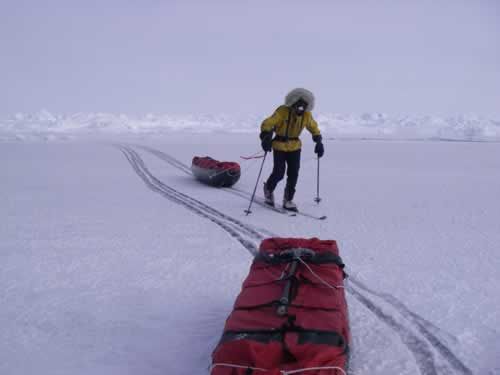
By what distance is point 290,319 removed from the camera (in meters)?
2.23

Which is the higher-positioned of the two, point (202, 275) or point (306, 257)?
point (306, 257)

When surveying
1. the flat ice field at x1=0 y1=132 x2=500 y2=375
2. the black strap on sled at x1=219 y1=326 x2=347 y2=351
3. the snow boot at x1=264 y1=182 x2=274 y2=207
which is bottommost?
the flat ice field at x1=0 y1=132 x2=500 y2=375

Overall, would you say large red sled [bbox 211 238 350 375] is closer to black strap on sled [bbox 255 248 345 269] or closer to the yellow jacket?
black strap on sled [bbox 255 248 345 269]

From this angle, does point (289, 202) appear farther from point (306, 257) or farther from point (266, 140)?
point (306, 257)

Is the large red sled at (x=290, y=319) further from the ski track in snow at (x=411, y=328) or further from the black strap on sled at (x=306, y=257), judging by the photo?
the ski track in snow at (x=411, y=328)

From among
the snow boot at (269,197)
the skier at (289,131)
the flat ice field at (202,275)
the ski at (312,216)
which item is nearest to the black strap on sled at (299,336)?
the flat ice field at (202,275)

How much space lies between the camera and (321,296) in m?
2.46

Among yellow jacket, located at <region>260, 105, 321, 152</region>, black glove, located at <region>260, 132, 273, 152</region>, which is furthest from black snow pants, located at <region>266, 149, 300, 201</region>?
black glove, located at <region>260, 132, 273, 152</region>

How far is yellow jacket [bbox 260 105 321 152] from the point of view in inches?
240

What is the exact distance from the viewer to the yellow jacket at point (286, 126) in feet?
20.0

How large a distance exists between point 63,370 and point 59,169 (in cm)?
1141

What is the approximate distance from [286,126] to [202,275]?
308 cm

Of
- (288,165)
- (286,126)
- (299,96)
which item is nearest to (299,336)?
(299,96)

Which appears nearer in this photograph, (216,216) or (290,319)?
(290,319)
